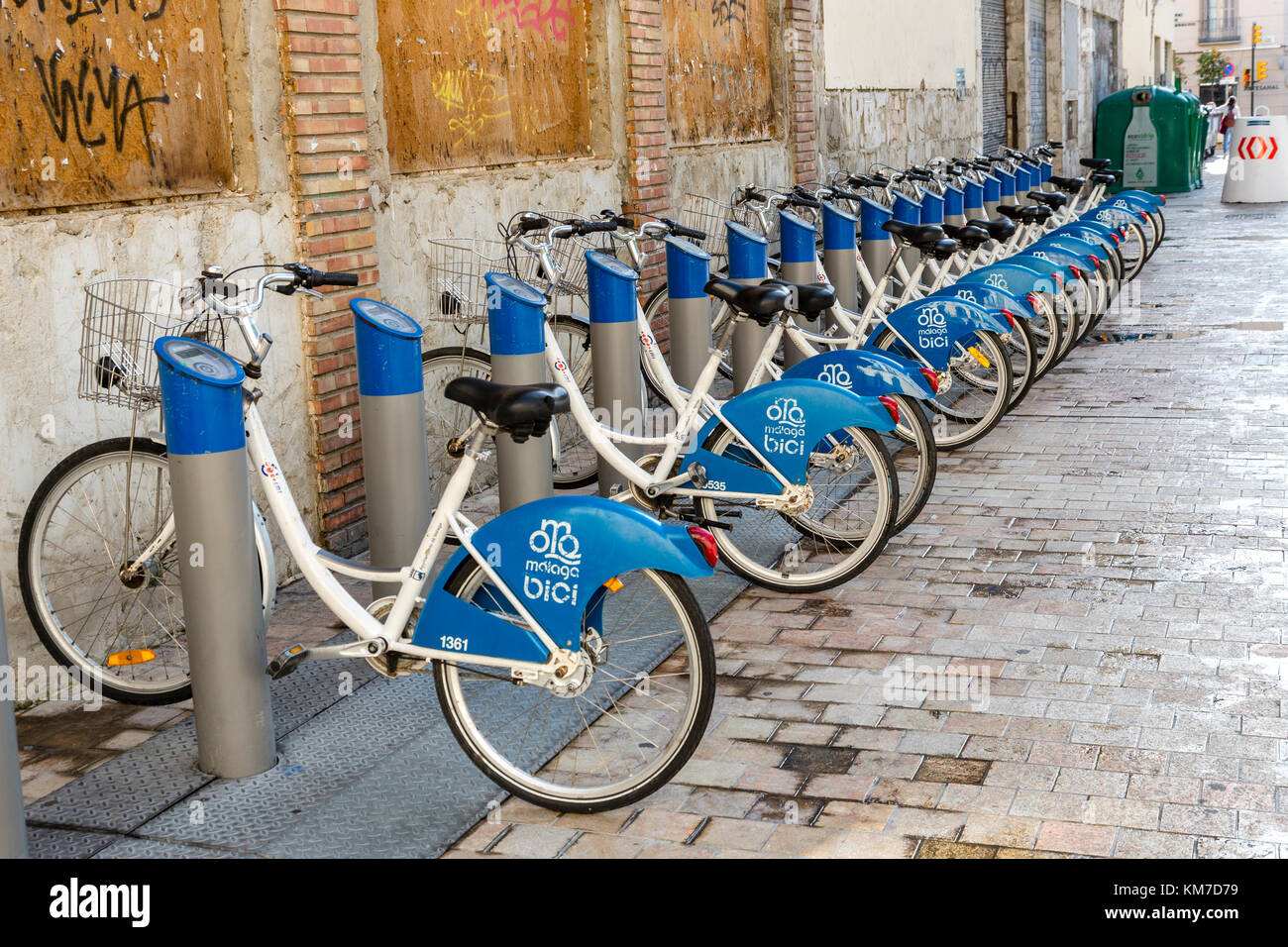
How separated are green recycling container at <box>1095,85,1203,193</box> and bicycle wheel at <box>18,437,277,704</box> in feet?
73.0

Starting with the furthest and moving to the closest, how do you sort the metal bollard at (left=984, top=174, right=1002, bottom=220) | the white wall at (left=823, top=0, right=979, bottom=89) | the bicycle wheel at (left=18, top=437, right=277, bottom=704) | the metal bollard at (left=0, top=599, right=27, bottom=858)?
the white wall at (left=823, top=0, right=979, bottom=89)
the metal bollard at (left=984, top=174, right=1002, bottom=220)
the bicycle wheel at (left=18, top=437, right=277, bottom=704)
the metal bollard at (left=0, top=599, right=27, bottom=858)

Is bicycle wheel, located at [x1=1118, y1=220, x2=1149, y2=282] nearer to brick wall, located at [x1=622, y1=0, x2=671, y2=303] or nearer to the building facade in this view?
the building facade

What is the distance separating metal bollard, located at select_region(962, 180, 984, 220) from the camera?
453 inches

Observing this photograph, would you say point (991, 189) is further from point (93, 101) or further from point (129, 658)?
point (129, 658)

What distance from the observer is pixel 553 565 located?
3.27 meters

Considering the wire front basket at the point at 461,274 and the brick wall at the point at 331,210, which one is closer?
the brick wall at the point at 331,210

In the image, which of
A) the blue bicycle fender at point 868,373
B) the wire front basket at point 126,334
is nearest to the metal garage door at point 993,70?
the blue bicycle fender at point 868,373

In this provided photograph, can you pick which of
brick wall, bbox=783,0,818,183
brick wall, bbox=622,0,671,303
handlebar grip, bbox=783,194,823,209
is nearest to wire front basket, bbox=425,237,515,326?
brick wall, bbox=622,0,671,303

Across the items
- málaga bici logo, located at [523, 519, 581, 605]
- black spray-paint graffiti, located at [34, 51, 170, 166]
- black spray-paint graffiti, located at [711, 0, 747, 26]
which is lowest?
málaga bici logo, located at [523, 519, 581, 605]

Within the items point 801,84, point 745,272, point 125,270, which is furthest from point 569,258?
point 801,84

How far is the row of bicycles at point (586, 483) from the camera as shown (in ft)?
10.9

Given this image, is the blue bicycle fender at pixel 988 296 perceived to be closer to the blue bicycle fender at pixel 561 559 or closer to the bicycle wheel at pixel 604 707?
the bicycle wheel at pixel 604 707

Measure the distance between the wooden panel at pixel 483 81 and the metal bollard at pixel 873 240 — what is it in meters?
2.00
